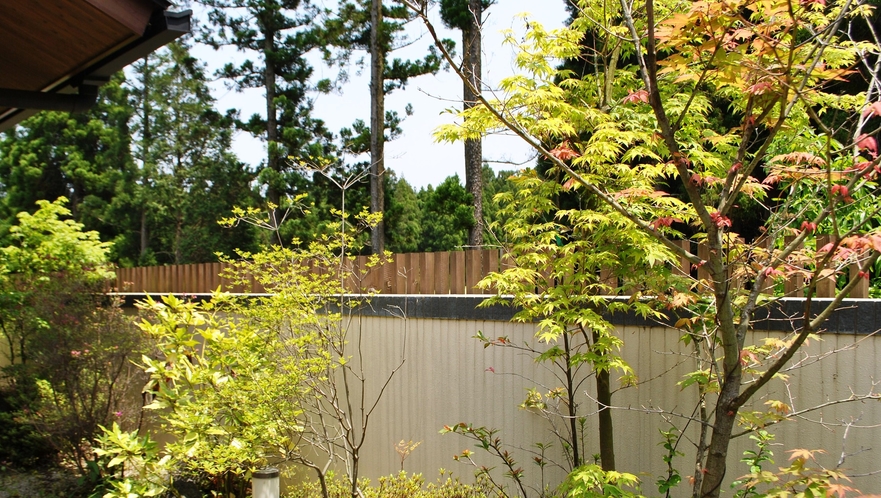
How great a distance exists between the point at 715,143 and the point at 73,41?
4235 millimetres

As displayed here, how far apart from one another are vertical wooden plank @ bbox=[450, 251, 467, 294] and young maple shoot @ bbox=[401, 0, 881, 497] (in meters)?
1.35

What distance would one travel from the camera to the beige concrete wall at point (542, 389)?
10.9 feet

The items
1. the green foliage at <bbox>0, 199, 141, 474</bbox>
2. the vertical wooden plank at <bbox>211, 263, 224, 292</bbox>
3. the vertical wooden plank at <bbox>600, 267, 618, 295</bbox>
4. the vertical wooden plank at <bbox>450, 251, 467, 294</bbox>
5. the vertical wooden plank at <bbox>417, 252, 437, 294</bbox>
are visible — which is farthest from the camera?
the vertical wooden plank at <bbox>211, 263, 224, 292</bbox>

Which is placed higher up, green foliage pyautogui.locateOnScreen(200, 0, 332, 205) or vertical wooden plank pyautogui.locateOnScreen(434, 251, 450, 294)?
green foliage pyautogui.locateOnScreen(200, 0, 332, 205)

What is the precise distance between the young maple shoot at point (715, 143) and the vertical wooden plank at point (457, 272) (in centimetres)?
135

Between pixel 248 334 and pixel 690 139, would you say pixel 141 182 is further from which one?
pixel 690 139

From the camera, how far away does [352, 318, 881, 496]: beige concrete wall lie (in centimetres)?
333

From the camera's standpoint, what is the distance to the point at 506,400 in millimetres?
5027

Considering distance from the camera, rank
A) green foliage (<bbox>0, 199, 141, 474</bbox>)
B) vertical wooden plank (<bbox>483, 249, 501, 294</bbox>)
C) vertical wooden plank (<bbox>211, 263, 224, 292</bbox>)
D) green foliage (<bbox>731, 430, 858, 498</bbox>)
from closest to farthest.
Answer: green foliage (<bbox>731, 430, 858, 498</bbox>)
vertical wooden plank (<bbox>483, 249, 501, 294</bbox>)
green foliage (<bbox>0, 199, 141, 474</bbox>)
vertical wooden plank (<bbox>211, 263, 224, 292</bbox>)

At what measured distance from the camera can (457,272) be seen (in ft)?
18.0

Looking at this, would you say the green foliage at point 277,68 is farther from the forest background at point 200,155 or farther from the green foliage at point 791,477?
the green foliage at point 791,477

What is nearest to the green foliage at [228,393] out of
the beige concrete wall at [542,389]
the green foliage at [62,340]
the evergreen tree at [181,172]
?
the beige concrete wall at [542,389]

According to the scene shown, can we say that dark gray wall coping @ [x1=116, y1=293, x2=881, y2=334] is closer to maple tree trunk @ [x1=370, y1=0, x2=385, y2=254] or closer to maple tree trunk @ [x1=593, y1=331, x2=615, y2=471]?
maple tree trunk @ [x1=593, y1=331, x2=615, y2=471]

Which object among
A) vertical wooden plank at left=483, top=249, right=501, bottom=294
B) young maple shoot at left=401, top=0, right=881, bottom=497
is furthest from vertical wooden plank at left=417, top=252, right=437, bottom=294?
young maple shoot at left=401, top=0, right=881, bottom=497
